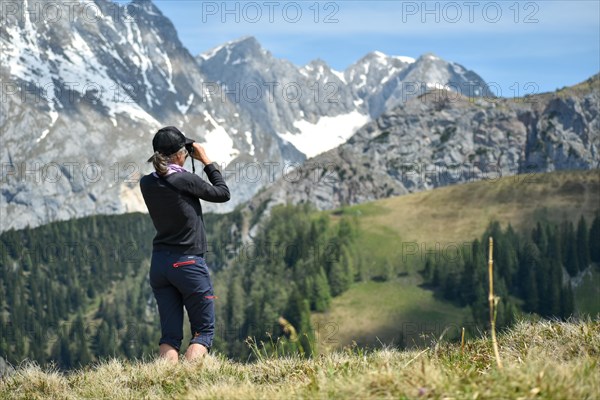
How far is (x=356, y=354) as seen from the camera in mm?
11156

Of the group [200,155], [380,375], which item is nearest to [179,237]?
[200,155]

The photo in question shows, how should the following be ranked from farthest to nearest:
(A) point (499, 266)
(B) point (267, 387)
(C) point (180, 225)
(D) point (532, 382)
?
(A) point (499, 266) < (C) point (180, 225) < (B) point (267, 387) < (D) point (532, 382)

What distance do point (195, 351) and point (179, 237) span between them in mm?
1783

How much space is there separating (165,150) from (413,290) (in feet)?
610

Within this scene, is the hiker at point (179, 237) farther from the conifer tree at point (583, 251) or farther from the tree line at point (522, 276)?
the conifer tree at point (583, 251)

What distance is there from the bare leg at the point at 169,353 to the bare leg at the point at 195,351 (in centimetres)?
22

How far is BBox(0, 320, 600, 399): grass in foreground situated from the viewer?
7238 millimetres

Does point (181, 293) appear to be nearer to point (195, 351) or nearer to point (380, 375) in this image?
point (195, 351)

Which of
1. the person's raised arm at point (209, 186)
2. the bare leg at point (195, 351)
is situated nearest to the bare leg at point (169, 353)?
the bare leg at point (195, 351)

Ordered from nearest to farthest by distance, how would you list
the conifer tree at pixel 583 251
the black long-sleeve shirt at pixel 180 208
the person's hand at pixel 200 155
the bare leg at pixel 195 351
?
the bare leg at pixel 195 351, the black long-sleeve shirt at pixel 180 208, the person's hand at pixel 200 155, the conifer tree at pixel 583 251

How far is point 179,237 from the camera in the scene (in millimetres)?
12258

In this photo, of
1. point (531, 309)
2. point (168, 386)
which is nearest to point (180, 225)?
point (168, 386)

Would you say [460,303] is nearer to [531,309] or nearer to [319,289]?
[531,309]

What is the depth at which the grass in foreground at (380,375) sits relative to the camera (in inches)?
285
